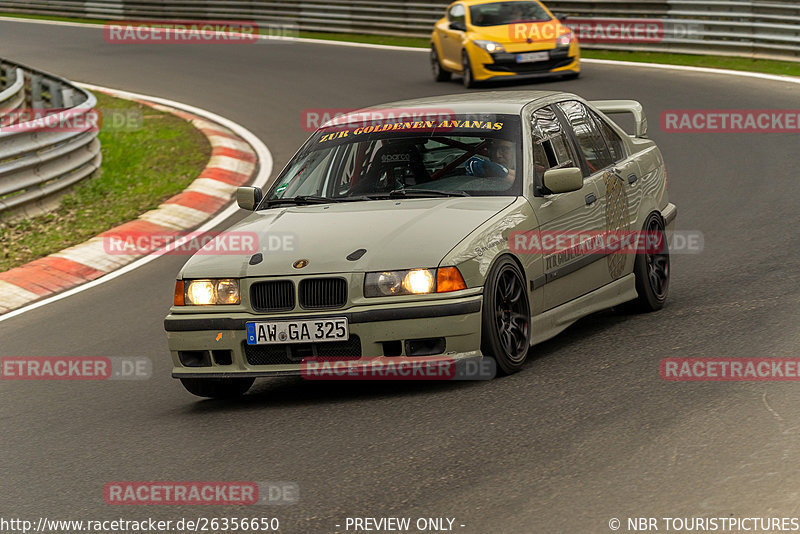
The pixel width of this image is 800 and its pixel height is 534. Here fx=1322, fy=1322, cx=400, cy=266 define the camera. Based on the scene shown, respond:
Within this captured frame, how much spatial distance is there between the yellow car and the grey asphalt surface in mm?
11186

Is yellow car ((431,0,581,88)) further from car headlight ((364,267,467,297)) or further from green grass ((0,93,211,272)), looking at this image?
car headlight ((364,267,467,297))

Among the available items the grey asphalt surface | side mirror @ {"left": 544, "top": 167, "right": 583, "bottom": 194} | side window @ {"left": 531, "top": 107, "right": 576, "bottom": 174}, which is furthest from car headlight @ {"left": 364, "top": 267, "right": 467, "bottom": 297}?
side window @ {"left": 531, "top": 107, "right": 576, "bottom": 174}

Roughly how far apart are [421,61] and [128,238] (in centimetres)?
1570

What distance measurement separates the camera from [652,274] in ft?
28.2

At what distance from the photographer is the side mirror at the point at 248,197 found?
802 centimetres

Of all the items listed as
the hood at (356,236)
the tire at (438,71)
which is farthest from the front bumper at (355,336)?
the tire at (438,71)

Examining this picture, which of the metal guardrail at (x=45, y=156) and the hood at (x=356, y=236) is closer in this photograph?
the hood at (x=356, y=236)

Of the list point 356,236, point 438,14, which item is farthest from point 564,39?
point 356,236

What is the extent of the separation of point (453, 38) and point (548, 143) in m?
15.7

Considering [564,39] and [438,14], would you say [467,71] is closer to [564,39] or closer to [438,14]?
[564,39]

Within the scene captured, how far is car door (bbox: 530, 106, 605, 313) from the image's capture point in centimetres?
738

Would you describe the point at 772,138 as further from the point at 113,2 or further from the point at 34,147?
the point at 113,2

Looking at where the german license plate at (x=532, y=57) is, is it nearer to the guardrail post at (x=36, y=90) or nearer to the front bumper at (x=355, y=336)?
the guardrail post at (x=36, y=90)

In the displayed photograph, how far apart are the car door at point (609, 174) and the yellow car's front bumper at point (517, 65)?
527 inches
